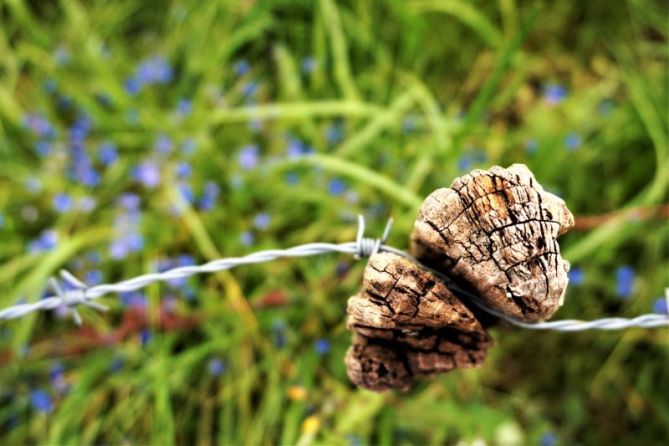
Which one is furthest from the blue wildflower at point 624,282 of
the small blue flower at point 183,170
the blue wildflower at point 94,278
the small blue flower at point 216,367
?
the blue wildflower at point 94,278

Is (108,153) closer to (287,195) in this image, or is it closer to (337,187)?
(287,195)

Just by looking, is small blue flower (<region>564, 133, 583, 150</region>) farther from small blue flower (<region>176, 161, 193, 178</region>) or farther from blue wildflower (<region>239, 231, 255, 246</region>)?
small blue flower (<region>176, 161, 193, 178</region>)

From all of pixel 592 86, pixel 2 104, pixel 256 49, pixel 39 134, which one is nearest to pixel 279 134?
pixel 256 49

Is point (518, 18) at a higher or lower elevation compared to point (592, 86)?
higher

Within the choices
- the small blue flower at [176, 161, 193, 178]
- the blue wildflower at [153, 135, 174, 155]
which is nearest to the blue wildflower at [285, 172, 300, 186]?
the small blue flower at [176, 161, 193, 178]

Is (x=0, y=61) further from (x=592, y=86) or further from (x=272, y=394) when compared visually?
(x=592, y=86)

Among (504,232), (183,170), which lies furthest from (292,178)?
(504,232)

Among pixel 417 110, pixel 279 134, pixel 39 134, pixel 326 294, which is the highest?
pixel 417 110
